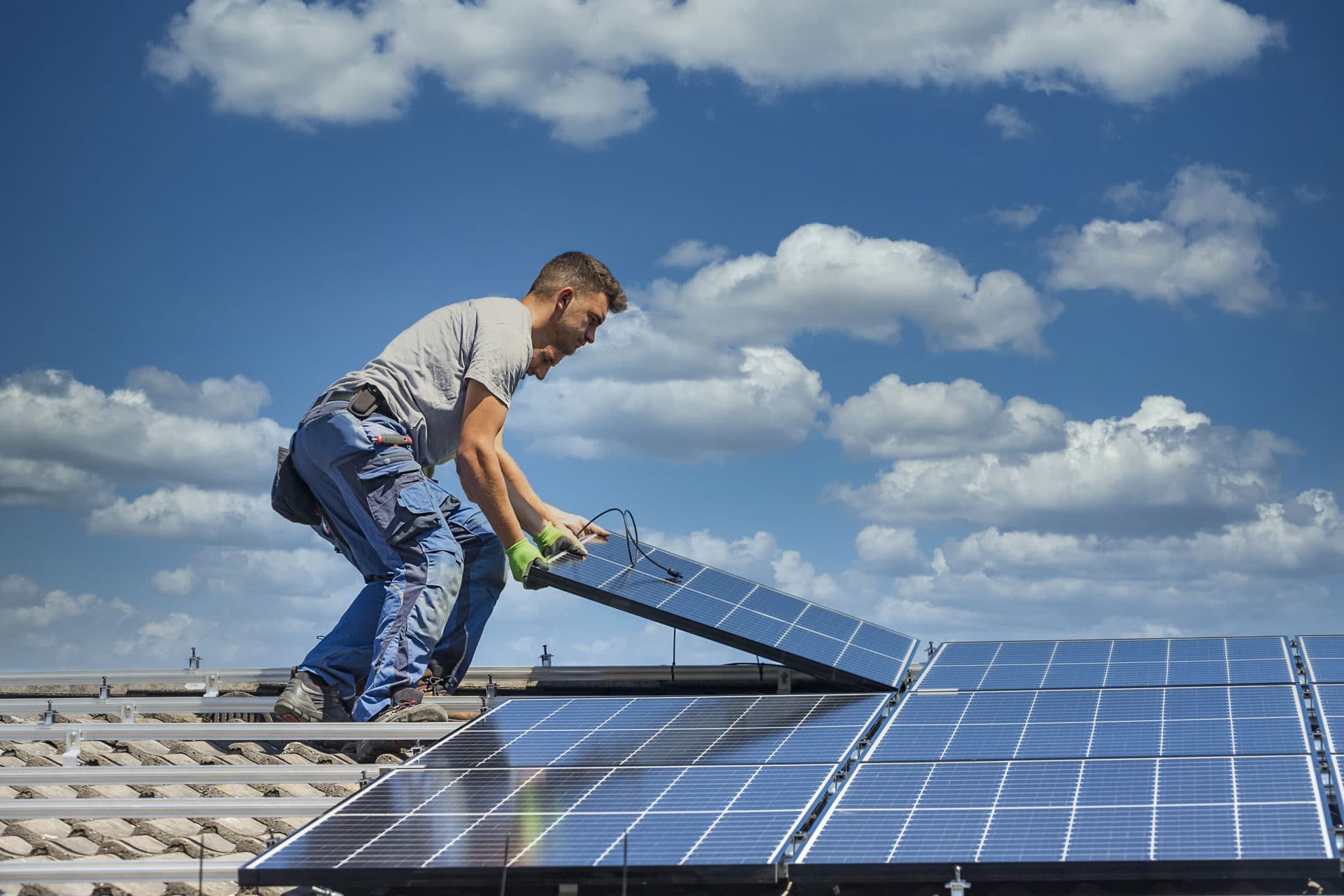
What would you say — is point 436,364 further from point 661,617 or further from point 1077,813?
point 1077,813

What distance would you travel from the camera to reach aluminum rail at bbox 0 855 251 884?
6.96m

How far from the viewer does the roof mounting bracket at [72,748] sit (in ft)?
32.6

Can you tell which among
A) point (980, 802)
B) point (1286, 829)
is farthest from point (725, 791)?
point (1286, 829)

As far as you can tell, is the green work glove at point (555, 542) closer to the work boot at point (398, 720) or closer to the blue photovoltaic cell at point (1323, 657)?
the work boot at point (398, 720)

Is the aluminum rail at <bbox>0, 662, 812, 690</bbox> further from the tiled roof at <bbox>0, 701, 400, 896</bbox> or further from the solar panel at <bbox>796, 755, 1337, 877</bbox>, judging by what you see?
the solar panel at <bbox>796, 755, 1337, 877</bbox>

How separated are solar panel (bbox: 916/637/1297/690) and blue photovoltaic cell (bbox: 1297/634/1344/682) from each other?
0.14 meters

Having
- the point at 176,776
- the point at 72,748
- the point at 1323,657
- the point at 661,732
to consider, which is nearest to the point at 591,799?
the point at 661,732

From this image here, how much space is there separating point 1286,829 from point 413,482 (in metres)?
6.31

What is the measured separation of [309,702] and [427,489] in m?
1.95

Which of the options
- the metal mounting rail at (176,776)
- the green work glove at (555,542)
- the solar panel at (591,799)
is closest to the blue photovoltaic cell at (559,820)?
the solar panel at (591,799)

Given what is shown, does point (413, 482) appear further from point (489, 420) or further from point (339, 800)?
point (339, 800)

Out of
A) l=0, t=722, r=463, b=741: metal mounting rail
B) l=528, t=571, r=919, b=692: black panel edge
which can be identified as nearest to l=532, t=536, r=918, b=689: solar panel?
l=528, t=571, r=919, b=692: black panel edge

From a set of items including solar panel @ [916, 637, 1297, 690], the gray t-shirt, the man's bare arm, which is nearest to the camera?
the man's bare arm

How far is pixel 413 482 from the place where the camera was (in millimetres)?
10242
